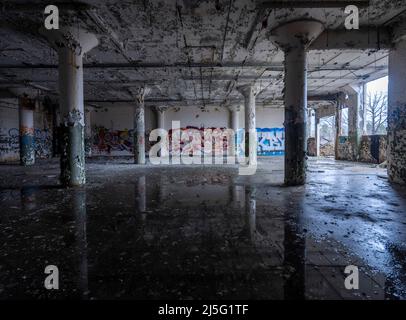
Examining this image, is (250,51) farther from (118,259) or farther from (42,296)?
(42,296)

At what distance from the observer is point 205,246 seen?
3342mm

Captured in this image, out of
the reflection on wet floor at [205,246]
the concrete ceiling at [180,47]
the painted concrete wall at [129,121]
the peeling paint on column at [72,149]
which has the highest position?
the concrete ceiling at [180,47]

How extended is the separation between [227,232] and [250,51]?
811cm

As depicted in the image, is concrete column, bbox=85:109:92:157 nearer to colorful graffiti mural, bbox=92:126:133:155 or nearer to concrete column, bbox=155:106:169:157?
colorful graffiti mural, bbox=92:126:133:155

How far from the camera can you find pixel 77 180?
8.46m

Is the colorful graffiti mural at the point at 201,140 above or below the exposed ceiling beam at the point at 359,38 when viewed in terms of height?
below

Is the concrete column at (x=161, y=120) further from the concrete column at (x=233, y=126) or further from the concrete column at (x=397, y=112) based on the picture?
the concrete column at (x=397, y=112)

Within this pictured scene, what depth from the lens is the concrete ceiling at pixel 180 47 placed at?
710cm

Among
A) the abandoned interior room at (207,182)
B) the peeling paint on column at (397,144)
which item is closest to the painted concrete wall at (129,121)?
the abandoned interior room at (207,182)

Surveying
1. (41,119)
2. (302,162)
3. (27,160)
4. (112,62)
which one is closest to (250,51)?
(302,162)

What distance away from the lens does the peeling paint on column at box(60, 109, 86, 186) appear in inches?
320

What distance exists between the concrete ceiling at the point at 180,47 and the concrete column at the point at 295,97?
52cm

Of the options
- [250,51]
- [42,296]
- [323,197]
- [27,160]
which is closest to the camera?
[42,296]

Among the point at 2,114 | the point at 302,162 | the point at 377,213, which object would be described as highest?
the point at 2,114
